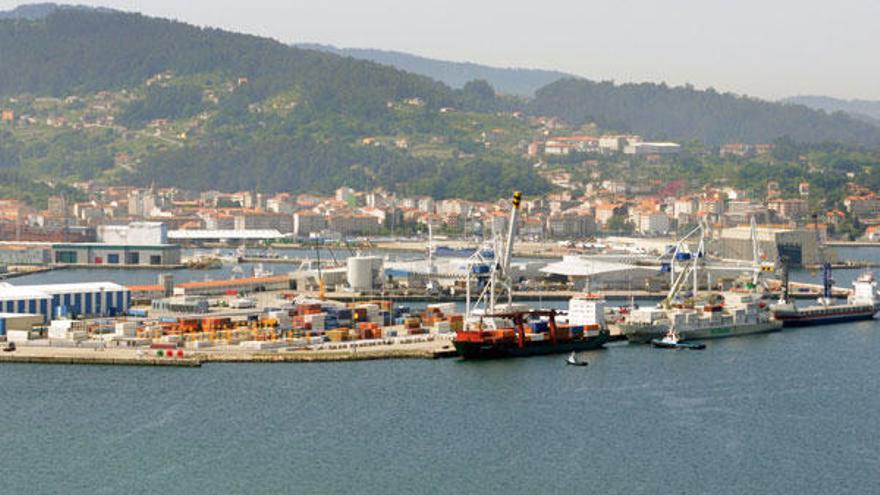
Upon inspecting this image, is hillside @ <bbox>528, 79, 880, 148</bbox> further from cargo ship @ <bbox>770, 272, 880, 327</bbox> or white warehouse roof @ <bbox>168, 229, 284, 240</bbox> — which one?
cargo ship @ <bbox>770, 272, 880, 327</bbox>

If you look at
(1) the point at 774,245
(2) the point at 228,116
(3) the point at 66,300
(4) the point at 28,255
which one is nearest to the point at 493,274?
(3) the point at 66,300

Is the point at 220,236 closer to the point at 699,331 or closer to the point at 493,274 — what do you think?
the point at 493,274

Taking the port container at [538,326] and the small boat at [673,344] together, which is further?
the small boat at [673,344]

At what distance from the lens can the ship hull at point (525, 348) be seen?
98.8 ft

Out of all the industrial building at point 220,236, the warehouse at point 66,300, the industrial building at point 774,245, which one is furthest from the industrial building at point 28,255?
the industrial building at point 774,245

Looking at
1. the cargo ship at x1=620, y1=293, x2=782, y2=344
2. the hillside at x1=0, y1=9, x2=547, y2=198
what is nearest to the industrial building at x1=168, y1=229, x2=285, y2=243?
the hillside at x1=0, y1=9, x2=547, y2=198

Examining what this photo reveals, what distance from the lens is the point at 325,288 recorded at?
4453cm

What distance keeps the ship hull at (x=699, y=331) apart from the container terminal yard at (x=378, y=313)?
44 mm

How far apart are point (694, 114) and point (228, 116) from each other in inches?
2200

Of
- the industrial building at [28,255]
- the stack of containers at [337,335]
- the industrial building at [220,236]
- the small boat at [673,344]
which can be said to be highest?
the industrial building at [220,236]

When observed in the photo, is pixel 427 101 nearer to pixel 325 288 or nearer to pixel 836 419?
pixel 325 288

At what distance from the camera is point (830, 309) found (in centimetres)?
3850

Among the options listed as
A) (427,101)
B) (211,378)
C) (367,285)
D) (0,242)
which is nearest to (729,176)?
(427,101)

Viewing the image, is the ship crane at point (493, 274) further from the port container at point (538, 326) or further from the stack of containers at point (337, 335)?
the stack of containers at point (337, 335)
